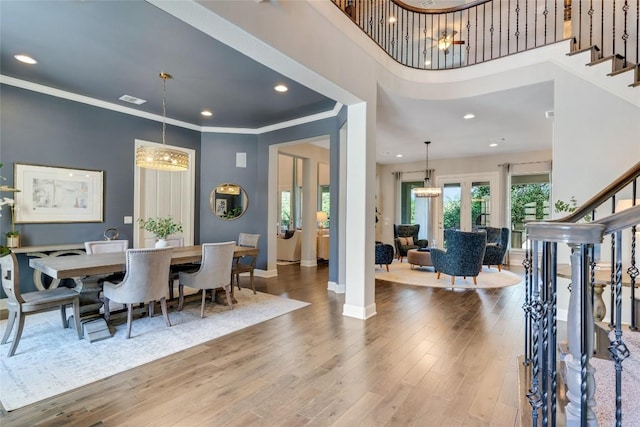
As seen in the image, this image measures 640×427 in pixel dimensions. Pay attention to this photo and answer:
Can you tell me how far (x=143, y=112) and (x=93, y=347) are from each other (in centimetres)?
401

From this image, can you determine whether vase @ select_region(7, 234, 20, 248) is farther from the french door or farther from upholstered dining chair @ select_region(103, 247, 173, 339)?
the french door

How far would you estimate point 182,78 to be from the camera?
13.2 ft

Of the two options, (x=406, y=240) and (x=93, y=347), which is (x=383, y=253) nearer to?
(x=406, y=240)

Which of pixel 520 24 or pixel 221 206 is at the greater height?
pixel 520 24

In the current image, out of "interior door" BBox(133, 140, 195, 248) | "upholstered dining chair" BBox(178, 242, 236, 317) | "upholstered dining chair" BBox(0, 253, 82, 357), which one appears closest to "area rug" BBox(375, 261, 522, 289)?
"upholstered dining chair" BBox(178, 242, 236, 317)

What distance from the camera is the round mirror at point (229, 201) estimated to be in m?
6.39

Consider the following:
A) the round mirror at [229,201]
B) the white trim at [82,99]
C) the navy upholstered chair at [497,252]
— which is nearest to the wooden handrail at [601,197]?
the navy upholstered chair at [497,252]

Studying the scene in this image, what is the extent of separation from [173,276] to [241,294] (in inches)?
44.6

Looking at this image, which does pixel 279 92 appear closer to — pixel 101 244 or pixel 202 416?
pixel 101 244

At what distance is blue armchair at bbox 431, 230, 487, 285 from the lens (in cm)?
534

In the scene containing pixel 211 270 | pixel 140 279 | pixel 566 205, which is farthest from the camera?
pixel 211 270

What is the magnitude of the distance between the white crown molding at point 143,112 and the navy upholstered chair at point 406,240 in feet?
14.2

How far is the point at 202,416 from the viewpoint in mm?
1940

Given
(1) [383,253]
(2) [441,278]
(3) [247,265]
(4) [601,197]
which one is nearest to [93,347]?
(3) [247,265]
